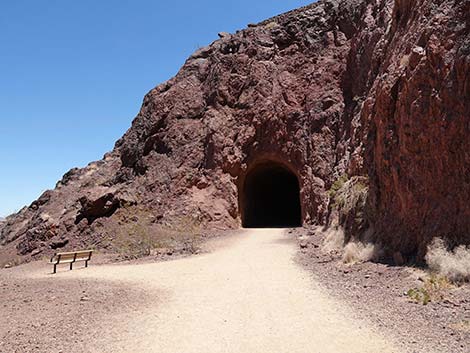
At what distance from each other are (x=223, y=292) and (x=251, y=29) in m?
25.5

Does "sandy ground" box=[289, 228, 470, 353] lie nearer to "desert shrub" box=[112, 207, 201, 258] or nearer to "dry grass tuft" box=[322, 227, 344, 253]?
"dry grass tuft" box=[322, 227, 344, 253]

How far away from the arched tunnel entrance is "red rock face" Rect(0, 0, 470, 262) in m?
1.02

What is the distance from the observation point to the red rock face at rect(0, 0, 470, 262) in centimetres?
1247

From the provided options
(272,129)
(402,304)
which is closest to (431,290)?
(402,304)

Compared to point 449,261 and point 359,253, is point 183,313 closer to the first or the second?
point 449,261

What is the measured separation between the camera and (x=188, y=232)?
20.9m

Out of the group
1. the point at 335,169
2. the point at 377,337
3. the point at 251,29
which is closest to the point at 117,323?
the point at 377,337

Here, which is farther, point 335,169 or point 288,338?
point 335,169

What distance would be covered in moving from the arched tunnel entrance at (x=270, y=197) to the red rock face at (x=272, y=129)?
1.02 meters

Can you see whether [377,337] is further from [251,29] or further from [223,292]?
[251,29]

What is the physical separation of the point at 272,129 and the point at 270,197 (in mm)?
9362

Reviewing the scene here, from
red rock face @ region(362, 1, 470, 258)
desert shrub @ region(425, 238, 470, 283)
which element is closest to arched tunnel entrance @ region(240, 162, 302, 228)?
red rock face @ region(362, 1, 470, 258)

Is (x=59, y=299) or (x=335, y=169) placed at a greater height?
(x=335, y=169)

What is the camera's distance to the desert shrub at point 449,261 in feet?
25.2
